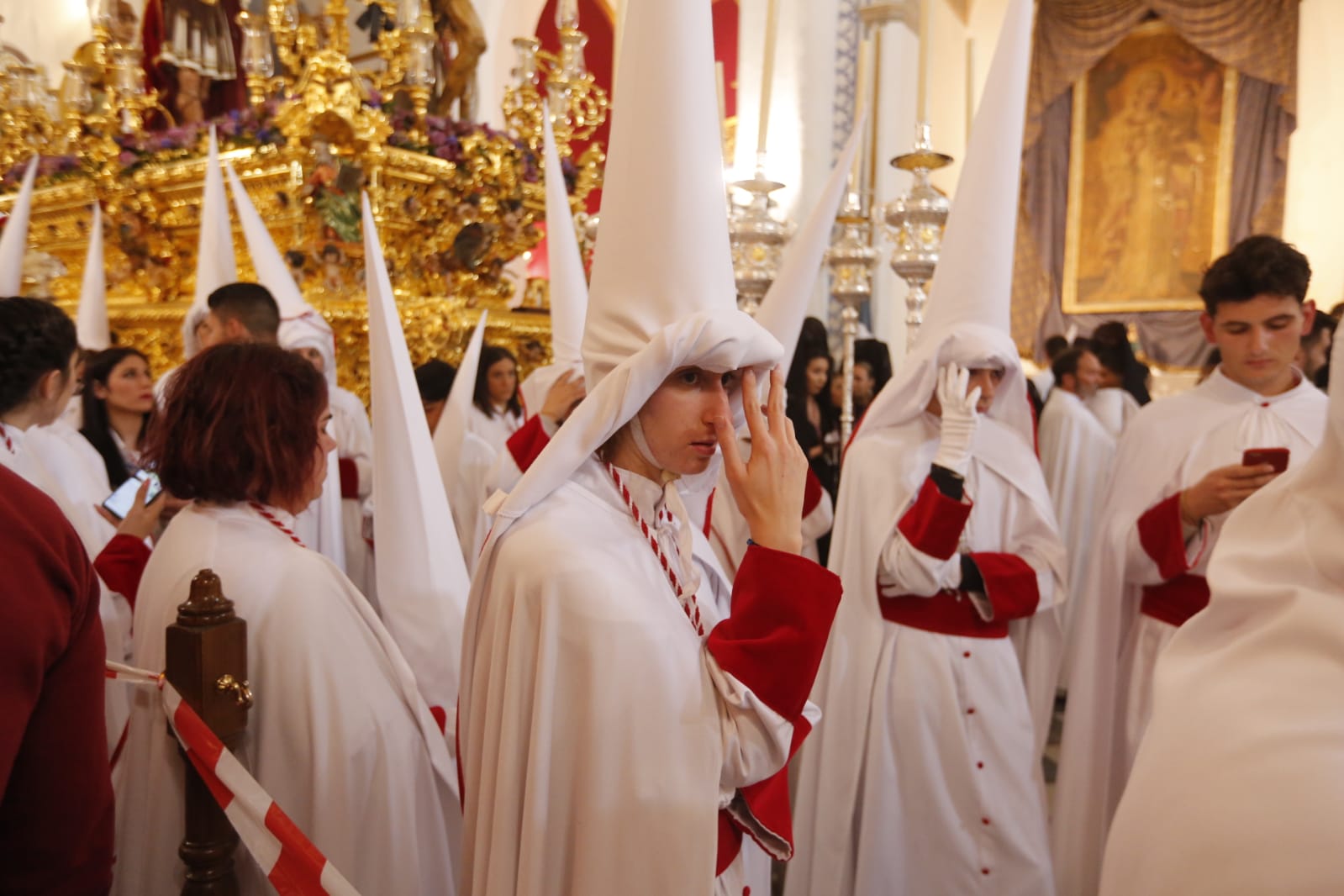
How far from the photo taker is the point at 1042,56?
11664 millimetres

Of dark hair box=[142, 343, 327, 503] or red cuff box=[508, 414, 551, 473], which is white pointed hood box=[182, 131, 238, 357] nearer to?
red cuff box=[508, 414, 551, 473]

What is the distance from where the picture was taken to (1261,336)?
108 inches

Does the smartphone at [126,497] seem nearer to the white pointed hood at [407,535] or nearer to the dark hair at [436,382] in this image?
the white pointed hood at [407,535]

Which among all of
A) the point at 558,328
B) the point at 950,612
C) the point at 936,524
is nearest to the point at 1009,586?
the point at 950,612

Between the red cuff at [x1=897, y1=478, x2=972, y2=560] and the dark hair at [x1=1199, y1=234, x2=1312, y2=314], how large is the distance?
95cm

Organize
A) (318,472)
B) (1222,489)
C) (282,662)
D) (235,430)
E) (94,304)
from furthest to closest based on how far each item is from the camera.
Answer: (94,304) → (1222,489) → (318,472) → (235,430) → (282,662)

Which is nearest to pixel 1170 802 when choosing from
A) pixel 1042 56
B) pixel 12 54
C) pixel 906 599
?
pixel 906 599

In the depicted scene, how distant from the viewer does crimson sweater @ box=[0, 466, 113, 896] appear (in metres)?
1.23

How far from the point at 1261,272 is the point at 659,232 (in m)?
1.91

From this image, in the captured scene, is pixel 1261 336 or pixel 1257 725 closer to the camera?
pixel 1257 725

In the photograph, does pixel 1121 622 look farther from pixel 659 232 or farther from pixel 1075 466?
pixel 1075 466

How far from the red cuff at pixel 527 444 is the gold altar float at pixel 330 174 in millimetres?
2465

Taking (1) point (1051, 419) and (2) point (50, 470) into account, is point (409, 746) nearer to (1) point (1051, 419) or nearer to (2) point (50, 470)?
(2) point (50, 470)

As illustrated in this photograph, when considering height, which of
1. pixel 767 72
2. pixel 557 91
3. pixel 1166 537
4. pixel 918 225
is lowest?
pixel 1166 537
